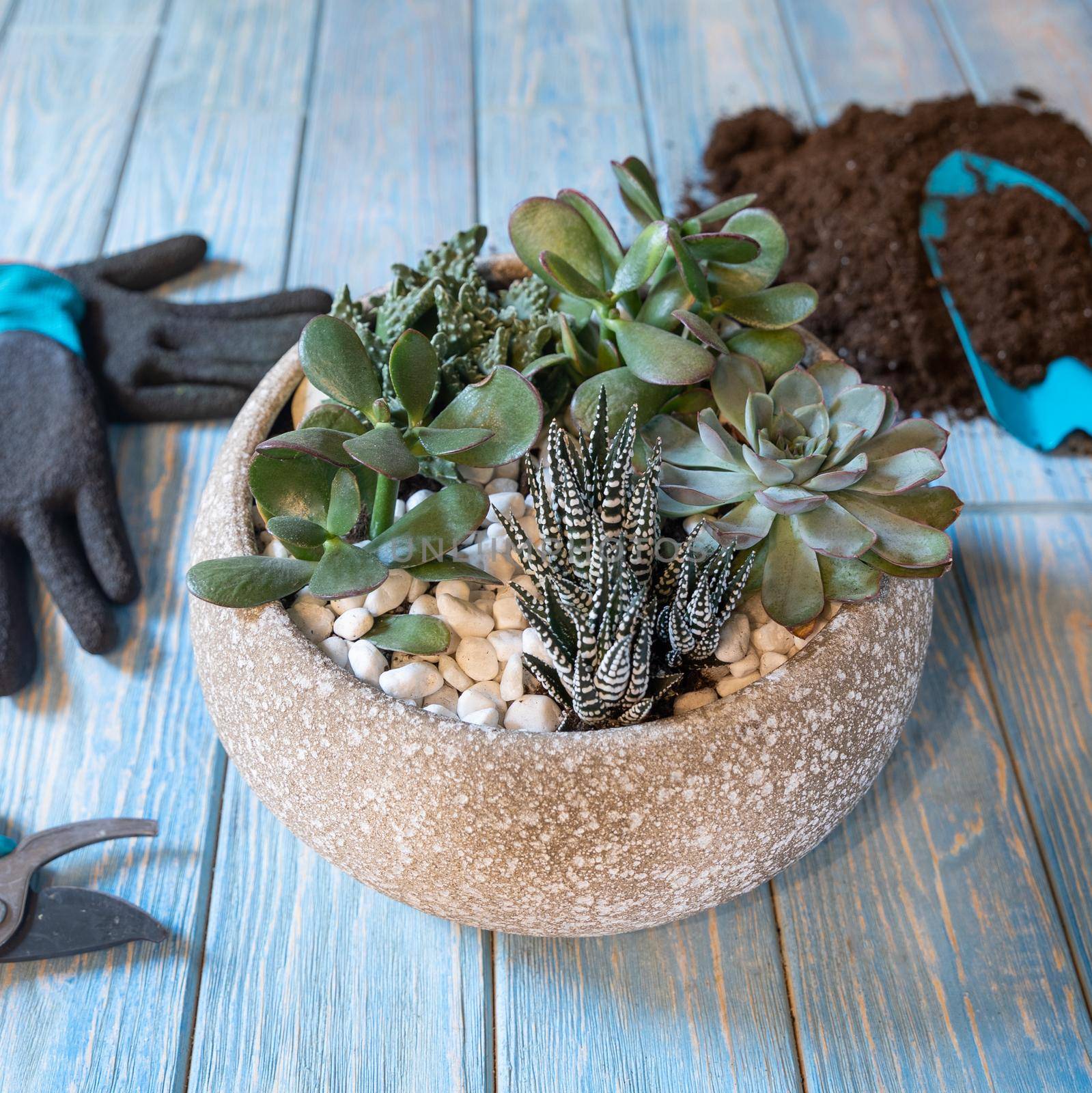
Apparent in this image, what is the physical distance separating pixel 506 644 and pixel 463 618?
39 millimetres

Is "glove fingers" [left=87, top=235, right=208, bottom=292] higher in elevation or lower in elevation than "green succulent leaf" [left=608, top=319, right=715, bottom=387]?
lower

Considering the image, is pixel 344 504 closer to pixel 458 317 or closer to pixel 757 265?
pixel 458 317

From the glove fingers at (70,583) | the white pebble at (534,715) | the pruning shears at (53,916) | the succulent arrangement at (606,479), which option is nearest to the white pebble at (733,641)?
the succulent arrangement at (606,479)

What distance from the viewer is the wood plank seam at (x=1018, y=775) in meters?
0.84

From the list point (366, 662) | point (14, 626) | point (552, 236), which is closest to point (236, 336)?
point (14, 626)

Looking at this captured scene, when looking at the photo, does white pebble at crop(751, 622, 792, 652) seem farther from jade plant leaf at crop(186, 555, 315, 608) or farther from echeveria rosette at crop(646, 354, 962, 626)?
jade plant leaf at crop(186, 555, 315, 608)

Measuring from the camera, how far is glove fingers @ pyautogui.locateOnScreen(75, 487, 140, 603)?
1.02m

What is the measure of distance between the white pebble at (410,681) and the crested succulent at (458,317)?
8.4 inches

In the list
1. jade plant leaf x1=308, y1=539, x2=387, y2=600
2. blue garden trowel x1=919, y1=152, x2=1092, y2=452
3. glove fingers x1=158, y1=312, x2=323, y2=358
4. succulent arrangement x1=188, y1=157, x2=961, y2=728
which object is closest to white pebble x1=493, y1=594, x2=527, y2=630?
succulent arrangement x1=188, y1=157, x2=961, y2=728

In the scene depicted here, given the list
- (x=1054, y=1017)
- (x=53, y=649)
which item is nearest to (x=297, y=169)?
(x=53, y=649)

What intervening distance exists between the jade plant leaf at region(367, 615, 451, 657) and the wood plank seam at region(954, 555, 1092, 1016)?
0.58m

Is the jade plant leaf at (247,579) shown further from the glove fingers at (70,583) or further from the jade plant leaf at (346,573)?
the glove fingers at (70,583)

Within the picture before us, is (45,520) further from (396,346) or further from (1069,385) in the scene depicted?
(1069,385)

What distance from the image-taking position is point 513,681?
2.44 ft
